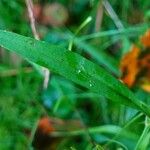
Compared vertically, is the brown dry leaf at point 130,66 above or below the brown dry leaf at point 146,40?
below

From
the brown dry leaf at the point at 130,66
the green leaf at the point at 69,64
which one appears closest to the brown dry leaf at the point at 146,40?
the brown dry leaf at the point at 130,66

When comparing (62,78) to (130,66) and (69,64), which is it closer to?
(130,66)

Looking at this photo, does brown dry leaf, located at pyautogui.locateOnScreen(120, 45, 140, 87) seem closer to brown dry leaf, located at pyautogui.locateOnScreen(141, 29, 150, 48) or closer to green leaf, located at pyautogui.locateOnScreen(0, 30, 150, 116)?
brown dry leaf, located at pyautogui.locateOnScreen(141, 29, 150, 48)

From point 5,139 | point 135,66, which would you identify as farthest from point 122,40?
point 5,139

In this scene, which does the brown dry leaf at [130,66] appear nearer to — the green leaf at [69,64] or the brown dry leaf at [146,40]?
the brown dry leaf at [146,40]

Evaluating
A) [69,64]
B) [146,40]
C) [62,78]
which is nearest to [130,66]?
[146,40]

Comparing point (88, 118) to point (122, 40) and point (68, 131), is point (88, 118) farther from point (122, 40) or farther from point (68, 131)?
point (122, 40)
